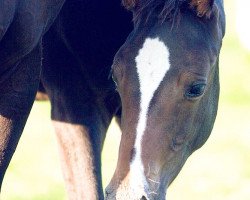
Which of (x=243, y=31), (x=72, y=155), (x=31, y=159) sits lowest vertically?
(x=243, y=31)

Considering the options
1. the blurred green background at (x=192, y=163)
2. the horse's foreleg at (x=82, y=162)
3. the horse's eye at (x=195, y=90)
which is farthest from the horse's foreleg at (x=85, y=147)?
the blurred green background at (x=192, y=163)

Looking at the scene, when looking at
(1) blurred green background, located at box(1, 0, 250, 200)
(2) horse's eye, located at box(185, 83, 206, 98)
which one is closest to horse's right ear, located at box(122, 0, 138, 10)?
(2) horse's eye, located at box(185, 83, 206, 98)

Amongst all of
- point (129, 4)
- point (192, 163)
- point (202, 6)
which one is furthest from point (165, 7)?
point (192, 163)

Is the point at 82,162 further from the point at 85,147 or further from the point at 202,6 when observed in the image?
the point at 202,6

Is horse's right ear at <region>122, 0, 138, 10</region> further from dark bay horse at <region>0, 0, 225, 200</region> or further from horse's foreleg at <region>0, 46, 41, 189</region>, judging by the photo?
horse's foreleg at <region>0, 46, 41, 189</region>

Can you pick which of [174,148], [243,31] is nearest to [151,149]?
[174,148]

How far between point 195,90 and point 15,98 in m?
1.01

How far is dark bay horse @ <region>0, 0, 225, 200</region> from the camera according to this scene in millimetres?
5312

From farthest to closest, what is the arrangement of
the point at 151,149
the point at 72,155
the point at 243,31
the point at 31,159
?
the point at 243,31 < the point at 31,159 < the point at 72,155 < the point at 151,149

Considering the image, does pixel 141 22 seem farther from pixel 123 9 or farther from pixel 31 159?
pixel 31 159

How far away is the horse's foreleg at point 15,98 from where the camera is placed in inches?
225

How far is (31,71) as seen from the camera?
5.76m

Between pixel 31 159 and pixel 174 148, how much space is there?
198 inches

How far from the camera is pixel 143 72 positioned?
17.5 feet
